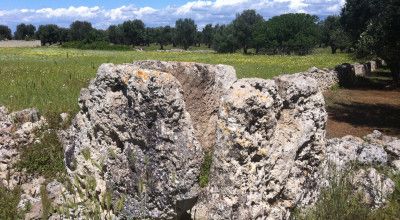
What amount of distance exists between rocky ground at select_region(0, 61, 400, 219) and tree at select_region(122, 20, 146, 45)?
466 ft

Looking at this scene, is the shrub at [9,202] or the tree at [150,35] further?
the tree at [150,35]

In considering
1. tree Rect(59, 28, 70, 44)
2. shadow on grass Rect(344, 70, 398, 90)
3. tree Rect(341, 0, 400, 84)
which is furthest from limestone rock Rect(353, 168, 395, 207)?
tree Rect(59, 28, 70, 44)

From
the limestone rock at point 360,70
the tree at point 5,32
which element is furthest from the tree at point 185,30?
the limestone rock at point 360,70

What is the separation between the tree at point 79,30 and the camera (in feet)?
440

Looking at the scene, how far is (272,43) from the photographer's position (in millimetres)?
113250

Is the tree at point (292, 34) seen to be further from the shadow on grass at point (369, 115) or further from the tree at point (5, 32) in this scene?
the tree at point (5, 32)

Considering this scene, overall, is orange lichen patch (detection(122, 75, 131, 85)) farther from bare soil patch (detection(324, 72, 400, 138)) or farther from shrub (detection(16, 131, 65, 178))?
bare soil patch (detection(324, 72, 400, 138))

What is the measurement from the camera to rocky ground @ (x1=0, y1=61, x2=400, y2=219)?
578cm

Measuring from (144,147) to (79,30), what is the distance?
135457 millimetres

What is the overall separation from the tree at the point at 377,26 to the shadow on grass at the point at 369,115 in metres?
4.26

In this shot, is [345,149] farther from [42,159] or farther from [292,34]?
[292,34]

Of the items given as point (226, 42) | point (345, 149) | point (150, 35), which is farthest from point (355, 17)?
point (150, 35)

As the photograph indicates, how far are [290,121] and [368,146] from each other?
5287 mm

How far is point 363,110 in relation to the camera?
26.1 meters
